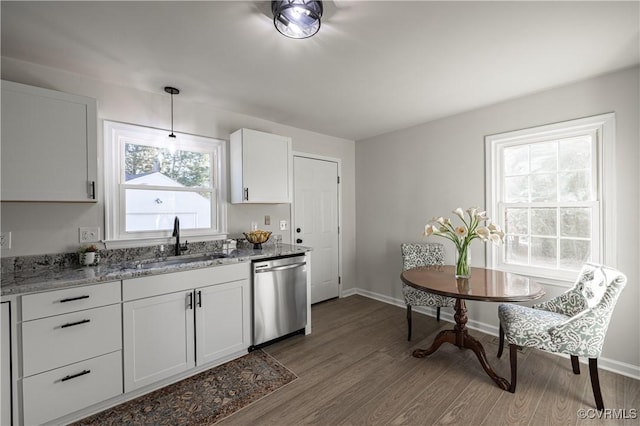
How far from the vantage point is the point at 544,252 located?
266cm

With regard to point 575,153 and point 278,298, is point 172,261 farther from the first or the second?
point 575,153

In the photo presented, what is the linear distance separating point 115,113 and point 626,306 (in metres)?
4.55

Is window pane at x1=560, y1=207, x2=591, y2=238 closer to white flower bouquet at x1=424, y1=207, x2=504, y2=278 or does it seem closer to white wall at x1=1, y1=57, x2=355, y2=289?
white flower bouquet at x1=424, y1=207, x2=504, y2=278

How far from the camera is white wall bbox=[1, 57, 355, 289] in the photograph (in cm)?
198

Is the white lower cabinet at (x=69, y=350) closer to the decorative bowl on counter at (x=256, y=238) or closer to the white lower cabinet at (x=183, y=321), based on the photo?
the white lower cabinet at (x=183, y=321)

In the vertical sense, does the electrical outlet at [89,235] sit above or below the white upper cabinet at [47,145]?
below

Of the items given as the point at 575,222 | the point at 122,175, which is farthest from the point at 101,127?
the point at 575,222

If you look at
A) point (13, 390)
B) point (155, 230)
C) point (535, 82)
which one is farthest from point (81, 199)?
point (535, 82)

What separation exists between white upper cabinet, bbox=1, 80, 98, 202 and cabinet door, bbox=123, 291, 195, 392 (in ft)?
3.09

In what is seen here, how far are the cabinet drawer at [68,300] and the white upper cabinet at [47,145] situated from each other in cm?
68

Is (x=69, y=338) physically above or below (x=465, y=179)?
below

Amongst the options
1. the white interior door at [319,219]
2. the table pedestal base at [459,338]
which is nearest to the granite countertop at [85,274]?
the white interior door at [319,219]

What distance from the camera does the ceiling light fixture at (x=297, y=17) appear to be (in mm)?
1413

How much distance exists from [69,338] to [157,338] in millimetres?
504
